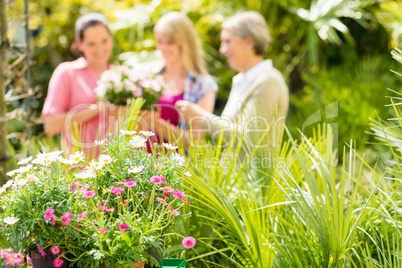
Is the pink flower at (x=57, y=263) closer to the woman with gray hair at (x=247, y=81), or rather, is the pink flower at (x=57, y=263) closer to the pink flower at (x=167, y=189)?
the pink flower at (x=167, y=189)

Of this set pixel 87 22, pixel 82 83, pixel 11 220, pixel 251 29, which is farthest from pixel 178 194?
pixel 87 22

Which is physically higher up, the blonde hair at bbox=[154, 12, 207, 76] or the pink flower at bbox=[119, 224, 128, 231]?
the blonde hair at bbox=[154, 12, 207, 76]

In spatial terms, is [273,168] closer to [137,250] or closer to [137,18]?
[137,250]

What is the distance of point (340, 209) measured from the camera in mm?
1291

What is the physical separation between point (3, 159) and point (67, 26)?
4.90 meters

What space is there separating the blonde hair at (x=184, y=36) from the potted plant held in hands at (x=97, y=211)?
1.51 metres

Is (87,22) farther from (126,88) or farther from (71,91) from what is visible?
(126,88)

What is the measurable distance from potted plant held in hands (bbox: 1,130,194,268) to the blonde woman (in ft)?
4.46

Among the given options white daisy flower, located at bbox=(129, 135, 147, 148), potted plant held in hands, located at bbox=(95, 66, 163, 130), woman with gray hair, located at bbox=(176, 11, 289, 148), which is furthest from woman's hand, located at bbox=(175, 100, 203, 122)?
white daisy flower, located at bbox=(129, 135, 147, 148)

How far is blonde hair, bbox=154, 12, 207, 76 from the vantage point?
2.62 meters

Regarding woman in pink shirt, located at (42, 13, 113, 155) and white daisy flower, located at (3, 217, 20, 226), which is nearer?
white daisy flower, located at (3, 217, 20, 226)

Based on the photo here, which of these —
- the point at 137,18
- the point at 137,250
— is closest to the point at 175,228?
the point at 137,250

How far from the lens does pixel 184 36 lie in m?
2.67

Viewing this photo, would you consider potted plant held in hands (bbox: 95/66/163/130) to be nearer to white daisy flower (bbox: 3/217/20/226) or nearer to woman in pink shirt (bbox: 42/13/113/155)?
woman in pink shirt (bbox: 42/13/113/155)
